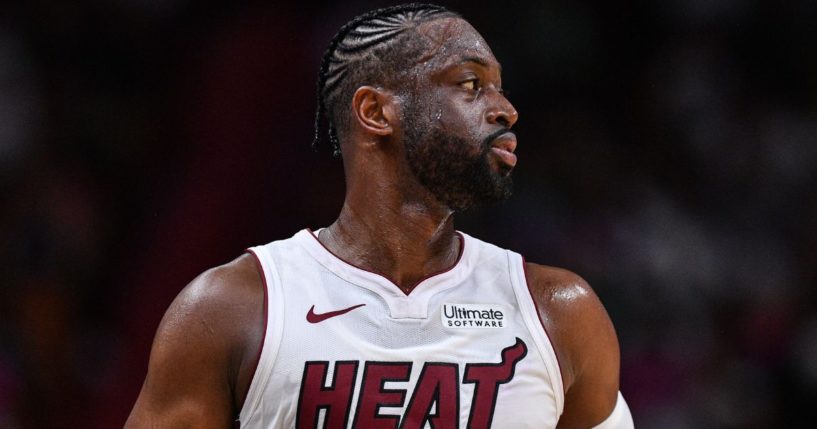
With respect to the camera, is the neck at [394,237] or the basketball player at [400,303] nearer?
the basketball player at [400,303]

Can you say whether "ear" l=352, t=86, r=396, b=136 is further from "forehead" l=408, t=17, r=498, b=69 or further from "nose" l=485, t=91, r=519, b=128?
"nose" l=485, t=91, r=519, b=128

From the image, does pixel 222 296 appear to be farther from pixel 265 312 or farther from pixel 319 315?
pixel 319 315

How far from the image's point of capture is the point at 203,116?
4602 mm

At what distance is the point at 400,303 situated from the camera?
7.81ft

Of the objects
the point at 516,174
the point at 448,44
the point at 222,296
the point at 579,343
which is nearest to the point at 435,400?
the point at 579,343

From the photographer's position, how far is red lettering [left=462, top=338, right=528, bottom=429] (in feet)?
7.47

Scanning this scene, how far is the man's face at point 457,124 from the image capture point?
7.93 feet

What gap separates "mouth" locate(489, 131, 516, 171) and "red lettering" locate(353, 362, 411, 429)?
0.55 meters

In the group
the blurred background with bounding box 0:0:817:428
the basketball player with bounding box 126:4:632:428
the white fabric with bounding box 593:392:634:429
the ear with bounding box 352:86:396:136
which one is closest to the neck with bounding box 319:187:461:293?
the basketball player with bounding box 126:4:632:428

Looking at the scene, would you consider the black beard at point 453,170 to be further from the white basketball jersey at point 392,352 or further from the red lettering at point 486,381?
the red lettering at point 486,381

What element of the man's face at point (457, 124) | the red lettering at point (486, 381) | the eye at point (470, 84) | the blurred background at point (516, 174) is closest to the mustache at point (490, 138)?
the man's face at point (457, 124)

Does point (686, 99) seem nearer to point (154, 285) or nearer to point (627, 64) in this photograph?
point (627, 64)

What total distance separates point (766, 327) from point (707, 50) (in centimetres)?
148

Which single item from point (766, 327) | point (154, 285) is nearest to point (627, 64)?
point (766, 327)
